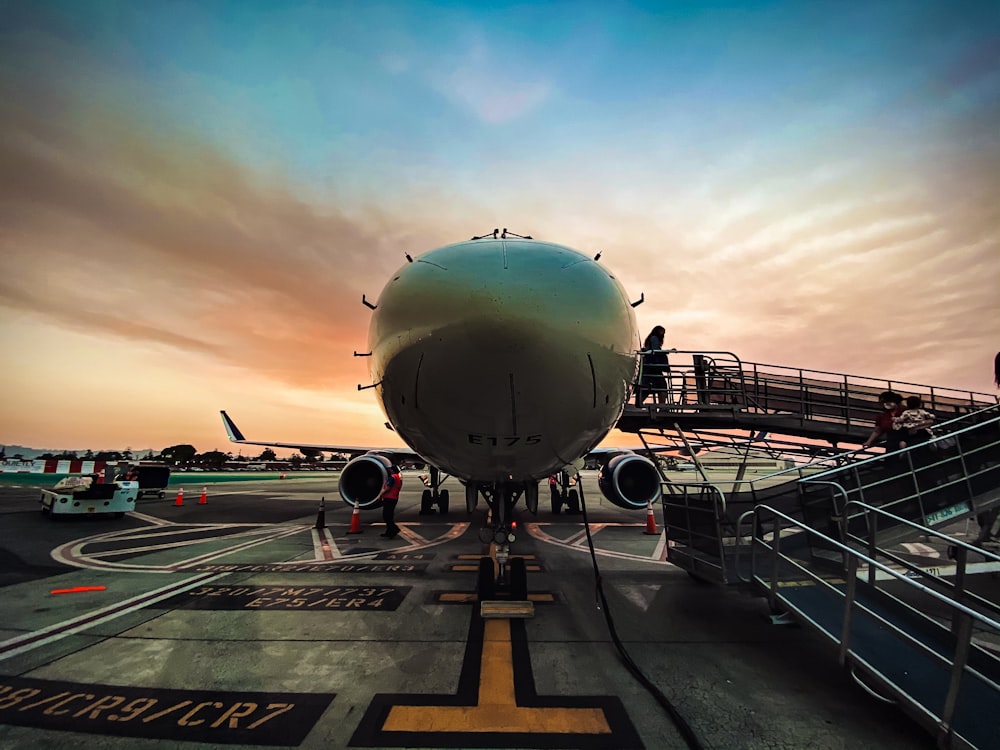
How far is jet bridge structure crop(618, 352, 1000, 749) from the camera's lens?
125 inches

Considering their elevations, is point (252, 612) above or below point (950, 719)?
below

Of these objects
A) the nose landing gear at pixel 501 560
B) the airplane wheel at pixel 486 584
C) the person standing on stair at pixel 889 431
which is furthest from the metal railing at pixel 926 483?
the airplane wheel at pixel 486 584

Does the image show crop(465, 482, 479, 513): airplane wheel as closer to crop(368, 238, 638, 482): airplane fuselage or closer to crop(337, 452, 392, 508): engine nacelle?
crop(368, 238, 638, 482): airplane fuselage

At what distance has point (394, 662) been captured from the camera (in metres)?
4.10

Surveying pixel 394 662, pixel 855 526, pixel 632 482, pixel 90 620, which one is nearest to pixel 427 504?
pixel 632 482

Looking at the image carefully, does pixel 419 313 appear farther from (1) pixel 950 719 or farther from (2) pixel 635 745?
(1) pixel 950 719

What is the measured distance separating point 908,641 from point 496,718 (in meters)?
2.97

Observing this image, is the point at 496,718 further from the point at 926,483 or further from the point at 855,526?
the point at 926,483

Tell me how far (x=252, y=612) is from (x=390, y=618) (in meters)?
1.74

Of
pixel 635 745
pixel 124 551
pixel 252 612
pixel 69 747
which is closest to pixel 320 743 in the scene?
pixel 69 747

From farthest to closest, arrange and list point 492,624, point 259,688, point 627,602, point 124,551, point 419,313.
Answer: point 124,551, point 627,602, point 492,624, point 259,688, point 419,313

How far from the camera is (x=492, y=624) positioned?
5156mm

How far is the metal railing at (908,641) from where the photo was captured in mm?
2756

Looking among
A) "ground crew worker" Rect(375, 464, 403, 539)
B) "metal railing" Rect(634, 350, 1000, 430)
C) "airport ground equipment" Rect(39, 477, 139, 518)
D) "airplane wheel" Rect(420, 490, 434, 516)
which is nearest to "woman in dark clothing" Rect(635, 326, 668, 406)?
"metal railing" Rect(634, 350, 1000, 430)
